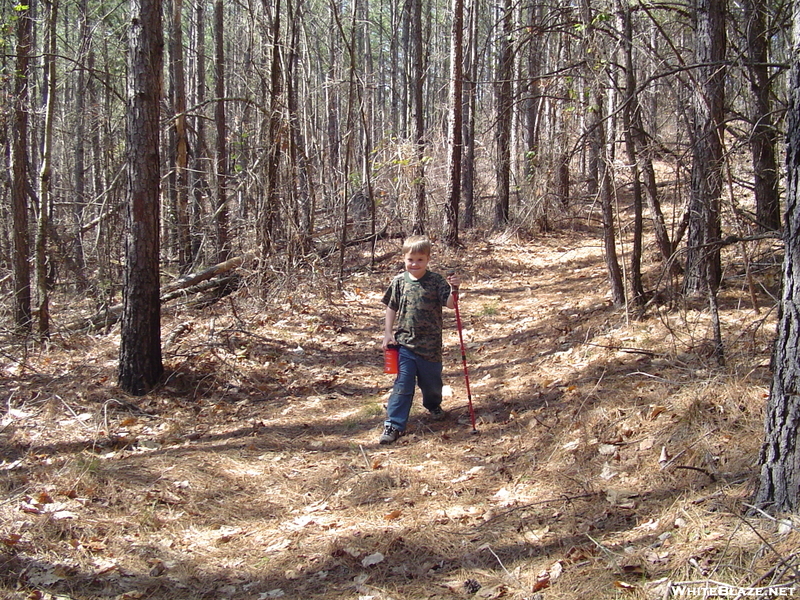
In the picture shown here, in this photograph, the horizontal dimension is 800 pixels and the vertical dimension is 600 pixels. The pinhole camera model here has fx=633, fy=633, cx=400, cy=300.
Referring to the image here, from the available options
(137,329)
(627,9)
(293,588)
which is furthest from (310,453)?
(627,9)

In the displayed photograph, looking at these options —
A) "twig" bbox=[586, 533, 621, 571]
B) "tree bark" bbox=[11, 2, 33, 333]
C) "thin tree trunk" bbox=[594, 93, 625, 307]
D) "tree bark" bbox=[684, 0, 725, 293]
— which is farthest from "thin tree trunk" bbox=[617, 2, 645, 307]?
"tree bark" bbox=[11, 2, 33, 333]

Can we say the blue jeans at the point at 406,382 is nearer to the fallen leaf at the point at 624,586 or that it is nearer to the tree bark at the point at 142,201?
the fallen leaf at the point at 624,586

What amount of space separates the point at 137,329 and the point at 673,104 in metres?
6.24

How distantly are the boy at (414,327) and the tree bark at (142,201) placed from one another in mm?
2704

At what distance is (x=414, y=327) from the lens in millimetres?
5527

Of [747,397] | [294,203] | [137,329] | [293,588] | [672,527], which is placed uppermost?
[294,203]

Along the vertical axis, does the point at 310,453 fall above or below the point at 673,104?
below

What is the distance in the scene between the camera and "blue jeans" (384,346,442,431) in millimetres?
5477

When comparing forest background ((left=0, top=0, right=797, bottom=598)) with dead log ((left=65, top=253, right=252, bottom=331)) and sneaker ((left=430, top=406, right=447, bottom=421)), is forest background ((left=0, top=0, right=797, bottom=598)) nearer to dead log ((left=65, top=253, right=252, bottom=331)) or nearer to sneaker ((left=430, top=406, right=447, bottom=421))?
dead log ((left=65, top=253, right=252, bottom=331))

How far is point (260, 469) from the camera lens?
523 cm

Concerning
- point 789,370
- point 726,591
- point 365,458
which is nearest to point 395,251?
point 365,458

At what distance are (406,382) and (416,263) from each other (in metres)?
1.03

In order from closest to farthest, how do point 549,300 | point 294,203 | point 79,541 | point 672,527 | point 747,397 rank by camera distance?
point 672,527 < point 79,541 < point 747,397 < point 549,300 < point 294,203

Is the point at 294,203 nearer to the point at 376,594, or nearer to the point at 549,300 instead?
the point at 549,300
